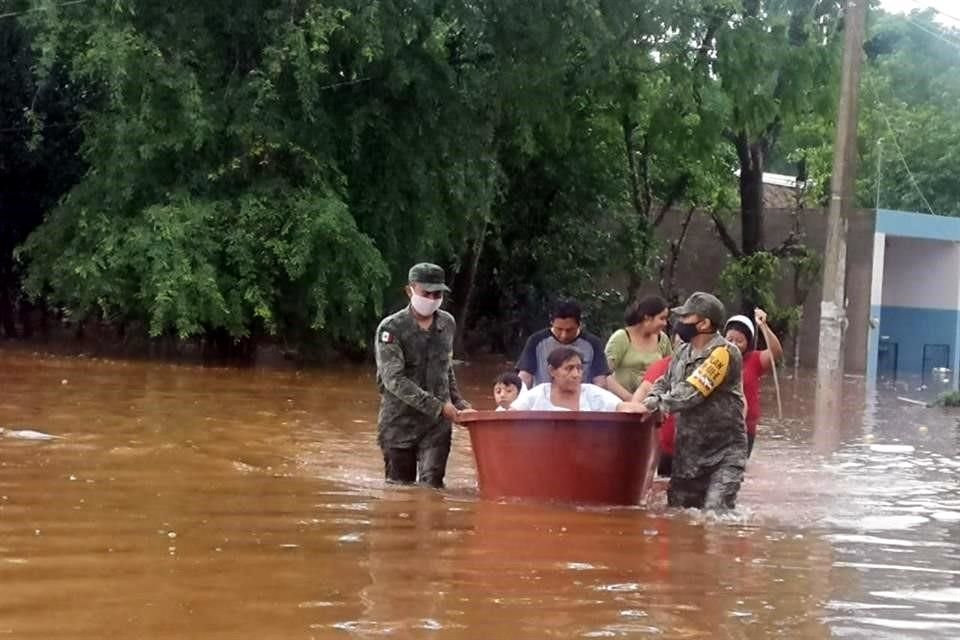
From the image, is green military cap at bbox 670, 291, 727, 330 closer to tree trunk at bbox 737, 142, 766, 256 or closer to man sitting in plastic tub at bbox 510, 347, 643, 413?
man sitting in plastic tub at bbox 510, 347, 643, 413

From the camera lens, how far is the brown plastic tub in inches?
355

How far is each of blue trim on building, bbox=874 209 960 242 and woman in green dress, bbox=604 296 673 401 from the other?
78.1 feet

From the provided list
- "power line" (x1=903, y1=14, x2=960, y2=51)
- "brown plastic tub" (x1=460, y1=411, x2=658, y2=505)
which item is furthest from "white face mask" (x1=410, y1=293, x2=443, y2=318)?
"power line" (x1=903, y1=14, x2=960, y2=51)

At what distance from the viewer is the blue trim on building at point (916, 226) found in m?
33.5

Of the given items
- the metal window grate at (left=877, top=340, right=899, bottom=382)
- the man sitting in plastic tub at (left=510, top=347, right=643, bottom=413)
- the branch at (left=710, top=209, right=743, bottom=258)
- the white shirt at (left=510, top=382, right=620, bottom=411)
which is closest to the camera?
the man sitting in plastic tub at (left=510, top=347, right=643, bottom=413)

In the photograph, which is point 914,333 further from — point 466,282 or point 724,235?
point 466,282

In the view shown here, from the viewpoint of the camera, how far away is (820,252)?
34656 millimetres

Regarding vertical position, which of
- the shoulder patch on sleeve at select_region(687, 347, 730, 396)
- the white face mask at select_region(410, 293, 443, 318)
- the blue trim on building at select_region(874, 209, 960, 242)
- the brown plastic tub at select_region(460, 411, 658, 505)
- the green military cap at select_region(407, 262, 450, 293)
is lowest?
the brown plastic tub at select_region(460, 411, 658, 505)

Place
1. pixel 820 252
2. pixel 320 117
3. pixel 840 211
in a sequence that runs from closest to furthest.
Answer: pixel 840 211 < pixel 320 117 < pixel 820 252

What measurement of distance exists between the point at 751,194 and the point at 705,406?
84.9 ft

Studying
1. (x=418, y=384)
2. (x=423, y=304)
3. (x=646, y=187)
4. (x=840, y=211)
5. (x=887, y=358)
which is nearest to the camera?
(x=423, y=304)

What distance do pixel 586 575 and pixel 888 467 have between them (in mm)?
7664


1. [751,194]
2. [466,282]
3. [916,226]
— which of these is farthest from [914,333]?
[466,282]

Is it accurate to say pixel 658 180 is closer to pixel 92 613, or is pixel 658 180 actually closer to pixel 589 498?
pixel 589 498
